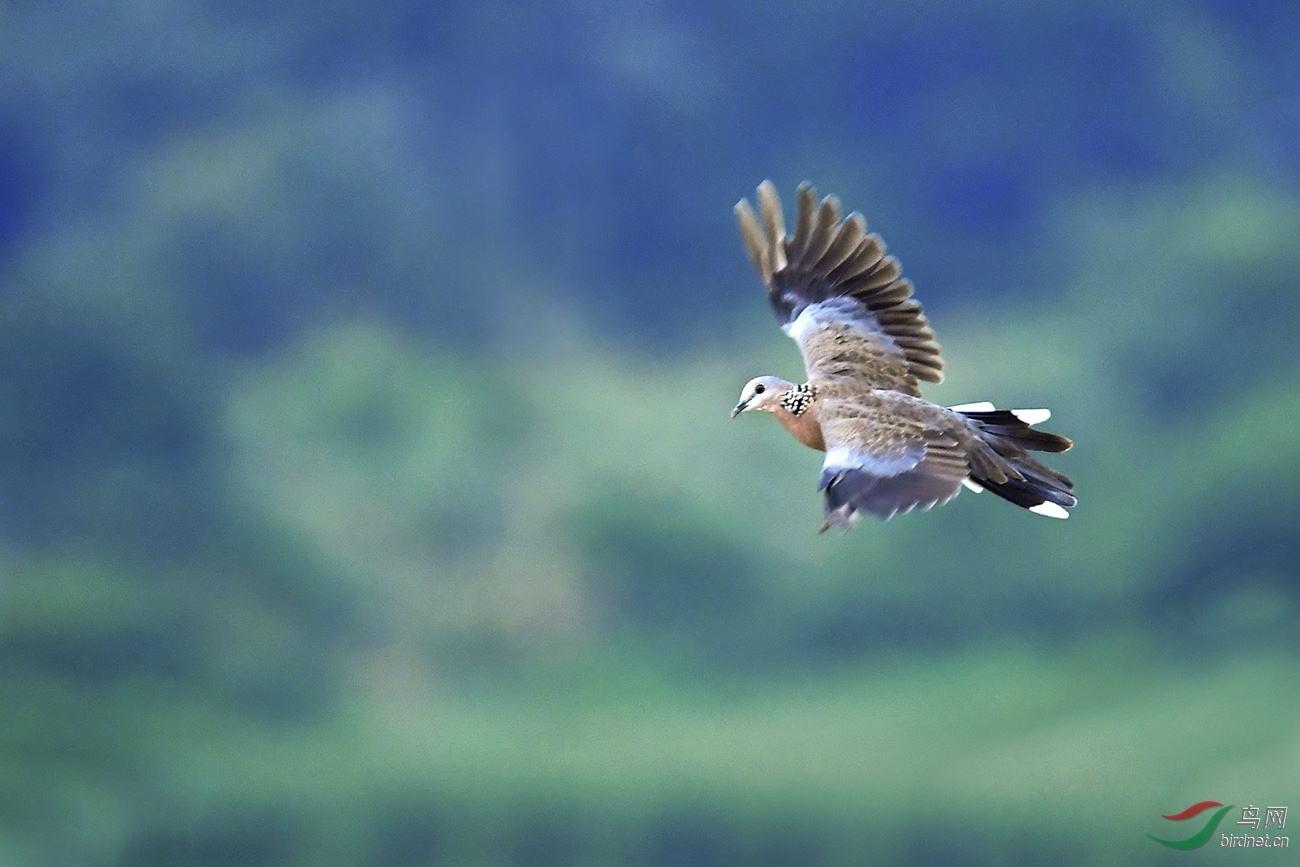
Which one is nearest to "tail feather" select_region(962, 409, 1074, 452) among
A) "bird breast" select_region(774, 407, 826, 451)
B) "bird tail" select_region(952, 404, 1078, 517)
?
"bird tail" select_region(952, 404, 1078, 517)

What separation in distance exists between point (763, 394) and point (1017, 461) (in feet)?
1.51

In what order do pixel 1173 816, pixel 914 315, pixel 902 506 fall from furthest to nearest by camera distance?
1. pixel 1173 816
2. pixel 914 315
3. pixel 902 506

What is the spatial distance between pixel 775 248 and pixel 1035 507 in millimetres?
711

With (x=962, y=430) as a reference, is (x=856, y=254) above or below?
above

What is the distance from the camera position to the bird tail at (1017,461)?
8.57ft

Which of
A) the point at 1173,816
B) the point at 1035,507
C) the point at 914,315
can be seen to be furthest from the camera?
the point at 1173,816

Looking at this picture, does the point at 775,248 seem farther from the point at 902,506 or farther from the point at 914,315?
the point at 902,506

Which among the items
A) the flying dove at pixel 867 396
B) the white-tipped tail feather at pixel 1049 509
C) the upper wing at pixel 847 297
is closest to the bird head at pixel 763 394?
the flying dove at pixel 867 396

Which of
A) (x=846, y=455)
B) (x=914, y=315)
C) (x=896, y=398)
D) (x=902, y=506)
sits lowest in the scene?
(x=902, y=506)

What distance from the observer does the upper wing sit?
2.85m

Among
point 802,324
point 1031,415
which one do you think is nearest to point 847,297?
point 802,324

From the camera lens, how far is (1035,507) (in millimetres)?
2637

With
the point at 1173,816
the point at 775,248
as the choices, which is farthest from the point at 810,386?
the point at 1173,816

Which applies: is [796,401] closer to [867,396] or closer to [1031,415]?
[867,396]
